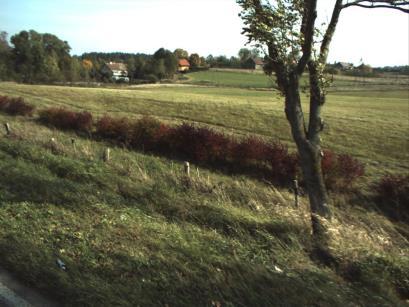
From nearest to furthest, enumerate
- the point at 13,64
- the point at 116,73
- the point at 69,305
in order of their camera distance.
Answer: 1. the point at 69,305
2. the point at 13,64
3. the point at 116,73

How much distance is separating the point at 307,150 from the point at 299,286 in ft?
11.6

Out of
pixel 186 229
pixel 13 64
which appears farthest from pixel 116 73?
pixel 186 229

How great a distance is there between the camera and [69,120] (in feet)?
80.2

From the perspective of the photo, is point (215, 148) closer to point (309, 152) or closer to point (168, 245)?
point (309, 152)

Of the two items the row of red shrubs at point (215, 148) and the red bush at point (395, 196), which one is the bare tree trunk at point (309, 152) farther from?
the row of red shrubs at point (215, 148)

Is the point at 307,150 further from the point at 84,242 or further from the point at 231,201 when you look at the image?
the point at 84,242

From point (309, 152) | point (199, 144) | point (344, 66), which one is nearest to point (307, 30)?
point (344, 66)

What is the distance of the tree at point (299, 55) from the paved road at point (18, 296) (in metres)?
4.05

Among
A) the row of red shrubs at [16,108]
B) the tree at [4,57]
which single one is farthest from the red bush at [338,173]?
the tree at [4,57]

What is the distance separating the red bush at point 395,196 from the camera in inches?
574

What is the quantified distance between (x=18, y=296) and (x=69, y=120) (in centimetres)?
2078

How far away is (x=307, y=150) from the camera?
7777 mm

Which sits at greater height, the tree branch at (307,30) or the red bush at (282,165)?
the tree branch at (307,30)

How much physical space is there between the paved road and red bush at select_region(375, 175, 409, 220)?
39.1ft
